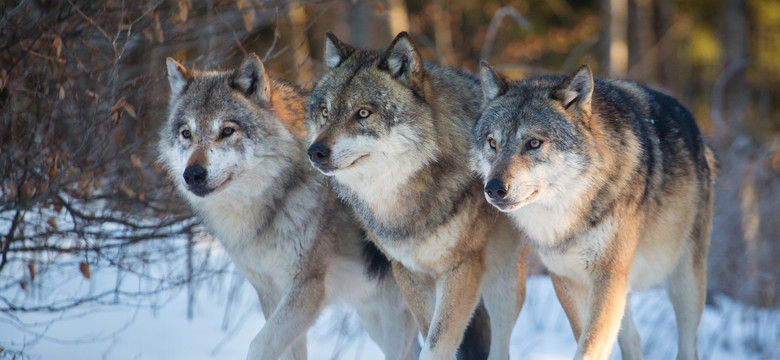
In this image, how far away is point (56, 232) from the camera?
4473 mm

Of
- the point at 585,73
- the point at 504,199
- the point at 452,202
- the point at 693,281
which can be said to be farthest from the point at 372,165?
the point at 693,281

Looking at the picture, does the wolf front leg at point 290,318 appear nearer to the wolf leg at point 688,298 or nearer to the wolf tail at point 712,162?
the wolf leg at point 688,298

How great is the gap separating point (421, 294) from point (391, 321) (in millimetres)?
762

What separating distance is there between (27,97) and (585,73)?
3.60m

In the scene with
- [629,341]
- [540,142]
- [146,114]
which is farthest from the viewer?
[146,114]

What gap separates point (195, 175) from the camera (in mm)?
4062

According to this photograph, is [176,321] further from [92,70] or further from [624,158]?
[624,158]

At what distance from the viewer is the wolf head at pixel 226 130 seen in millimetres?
4234

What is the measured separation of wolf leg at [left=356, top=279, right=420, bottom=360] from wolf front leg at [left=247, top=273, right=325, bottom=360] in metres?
0.68

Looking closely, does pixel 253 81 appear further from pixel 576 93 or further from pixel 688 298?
pixel 688 298

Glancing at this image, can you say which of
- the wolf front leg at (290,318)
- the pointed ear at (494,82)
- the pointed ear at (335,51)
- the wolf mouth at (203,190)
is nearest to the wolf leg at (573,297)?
the pointed ear at (494,82)

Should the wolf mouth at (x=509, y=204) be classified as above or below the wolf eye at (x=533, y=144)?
below

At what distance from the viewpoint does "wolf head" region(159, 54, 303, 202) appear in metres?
4.23

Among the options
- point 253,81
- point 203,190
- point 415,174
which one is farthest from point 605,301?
point 253,81
